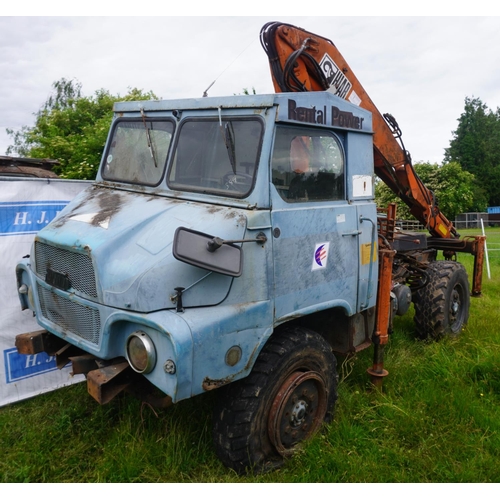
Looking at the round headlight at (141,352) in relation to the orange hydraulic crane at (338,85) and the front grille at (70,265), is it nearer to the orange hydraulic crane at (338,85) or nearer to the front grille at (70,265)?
the front grille at (70,265)

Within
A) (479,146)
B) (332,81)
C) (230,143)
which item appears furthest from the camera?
(479,146)

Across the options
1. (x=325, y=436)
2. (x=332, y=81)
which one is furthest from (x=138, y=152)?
(x=325, y=436)

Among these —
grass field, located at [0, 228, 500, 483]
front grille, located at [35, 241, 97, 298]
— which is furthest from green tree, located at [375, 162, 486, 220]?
front grille, located at [35, 241, 97, 298]

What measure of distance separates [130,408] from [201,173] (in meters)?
2.04

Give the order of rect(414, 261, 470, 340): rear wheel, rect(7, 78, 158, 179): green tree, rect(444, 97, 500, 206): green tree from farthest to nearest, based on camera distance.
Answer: rect(444, 97, 500, 206): green tree < rect(7, 78, 158, 179): green tree < rect(414, 261, 470, 340): rear wheel

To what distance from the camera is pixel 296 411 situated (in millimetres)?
3629

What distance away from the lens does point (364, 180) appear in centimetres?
433

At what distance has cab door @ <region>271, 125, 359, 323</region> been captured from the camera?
3447 millimetres

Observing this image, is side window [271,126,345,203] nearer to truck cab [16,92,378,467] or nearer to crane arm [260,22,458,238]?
truck cab [16,92,378,467]

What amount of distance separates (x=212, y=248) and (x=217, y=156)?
0.95m

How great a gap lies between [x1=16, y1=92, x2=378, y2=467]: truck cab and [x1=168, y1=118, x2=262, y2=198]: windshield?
0.01m

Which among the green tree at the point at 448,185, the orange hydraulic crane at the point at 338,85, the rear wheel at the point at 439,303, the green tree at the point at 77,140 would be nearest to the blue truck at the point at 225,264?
the orange hydraulic crane at the point at 338,85

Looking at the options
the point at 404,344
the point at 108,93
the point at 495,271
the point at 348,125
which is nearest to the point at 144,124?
the point at 348,125

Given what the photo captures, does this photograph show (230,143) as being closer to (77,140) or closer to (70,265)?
(70,265)
